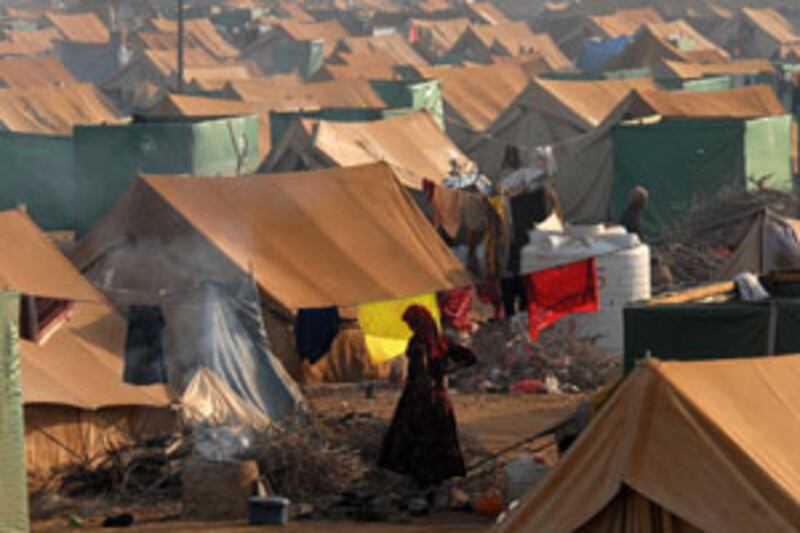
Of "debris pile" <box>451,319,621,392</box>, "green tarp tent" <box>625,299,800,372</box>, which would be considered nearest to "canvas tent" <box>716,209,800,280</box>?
"debris pile" <box>451,319,621,392</box>

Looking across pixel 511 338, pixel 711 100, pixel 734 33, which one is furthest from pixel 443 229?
pixel 734 33

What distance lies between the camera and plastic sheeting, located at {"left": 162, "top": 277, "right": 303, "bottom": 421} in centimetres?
1577

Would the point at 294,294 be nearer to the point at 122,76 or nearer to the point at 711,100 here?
the point at 711,100

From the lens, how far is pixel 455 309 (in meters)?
18.4

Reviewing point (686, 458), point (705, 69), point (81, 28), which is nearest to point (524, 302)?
point (686, 458)

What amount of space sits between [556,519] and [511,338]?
29.7ft

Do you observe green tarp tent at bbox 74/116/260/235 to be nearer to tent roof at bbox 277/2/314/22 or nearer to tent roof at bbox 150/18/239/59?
tent roof at bbox 150/18/239/59

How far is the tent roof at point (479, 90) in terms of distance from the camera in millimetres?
42531

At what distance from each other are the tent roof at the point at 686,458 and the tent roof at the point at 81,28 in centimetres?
7201

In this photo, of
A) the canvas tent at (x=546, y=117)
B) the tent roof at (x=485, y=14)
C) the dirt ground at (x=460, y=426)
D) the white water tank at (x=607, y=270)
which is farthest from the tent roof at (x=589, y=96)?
the tent roof at (x=485, y=14)

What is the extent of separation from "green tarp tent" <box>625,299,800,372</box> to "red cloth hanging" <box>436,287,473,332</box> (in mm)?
4964

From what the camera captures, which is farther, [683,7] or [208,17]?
[683,7]

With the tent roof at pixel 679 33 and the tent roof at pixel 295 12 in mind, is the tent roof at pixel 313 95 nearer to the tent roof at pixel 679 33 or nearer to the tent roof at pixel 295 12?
the tent roof at pixel 679 33

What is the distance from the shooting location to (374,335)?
16.1 m
